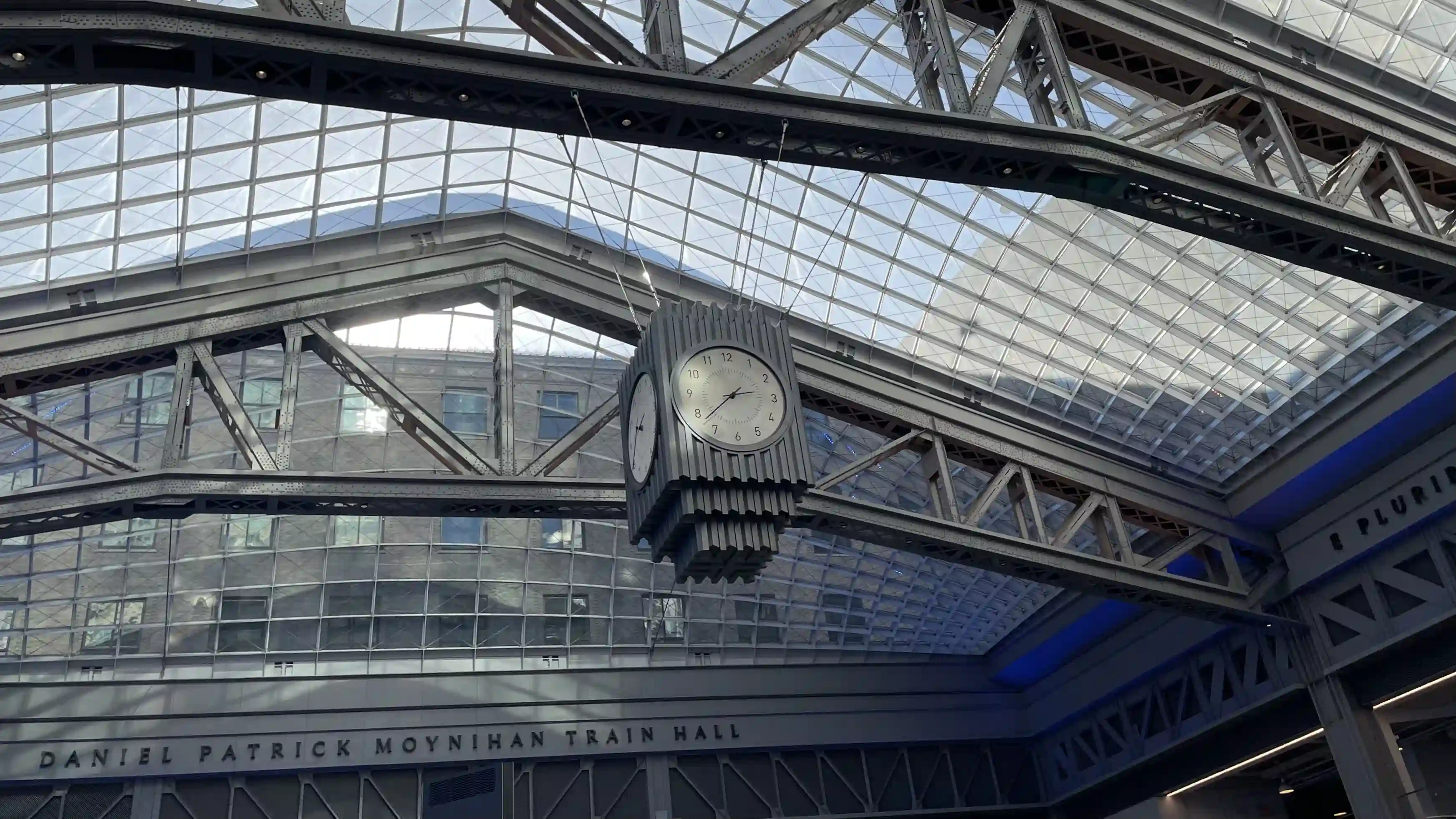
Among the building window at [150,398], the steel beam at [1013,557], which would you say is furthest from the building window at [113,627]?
the steel beam at [1013,557]

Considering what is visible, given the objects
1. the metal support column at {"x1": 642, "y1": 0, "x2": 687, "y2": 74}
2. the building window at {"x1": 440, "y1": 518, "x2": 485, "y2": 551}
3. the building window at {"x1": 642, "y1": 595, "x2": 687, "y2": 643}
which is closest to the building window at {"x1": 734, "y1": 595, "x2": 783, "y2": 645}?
the building window at {"x1": 642, "y1": 595, "x2": 687, "y2": 643}

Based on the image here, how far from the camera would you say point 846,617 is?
40.6 metres

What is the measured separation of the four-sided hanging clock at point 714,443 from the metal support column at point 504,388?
6.84 metres

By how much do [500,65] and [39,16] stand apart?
4504mm

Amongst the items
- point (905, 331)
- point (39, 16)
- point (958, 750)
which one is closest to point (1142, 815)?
point (958, 750)

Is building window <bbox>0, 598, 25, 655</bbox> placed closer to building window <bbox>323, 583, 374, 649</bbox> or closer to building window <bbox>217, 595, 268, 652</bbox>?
building window <bbox>217, 595, 268, 652</bbox>

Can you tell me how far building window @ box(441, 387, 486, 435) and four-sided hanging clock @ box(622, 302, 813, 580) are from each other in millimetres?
20044

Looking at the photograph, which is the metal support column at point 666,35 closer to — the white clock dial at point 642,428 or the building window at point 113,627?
the white clock dial at point 642,428

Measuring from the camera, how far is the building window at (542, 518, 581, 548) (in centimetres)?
3794

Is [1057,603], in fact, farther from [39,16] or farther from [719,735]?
[39,16]

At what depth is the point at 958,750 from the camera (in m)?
41.8

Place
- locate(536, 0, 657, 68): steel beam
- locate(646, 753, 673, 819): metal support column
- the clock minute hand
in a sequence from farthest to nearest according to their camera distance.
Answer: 1. locate(646, 753, 673, 819): metal support column
2. the clock minute hand
3. locate(536, 0, 657, 68): steel beam

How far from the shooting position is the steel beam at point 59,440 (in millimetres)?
22531

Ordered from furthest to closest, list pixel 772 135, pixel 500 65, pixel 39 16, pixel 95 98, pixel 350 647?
pixel 350 647 < pixel 95 98 < pixel 772 135 < pixel 500 65 < pixel 39 16
